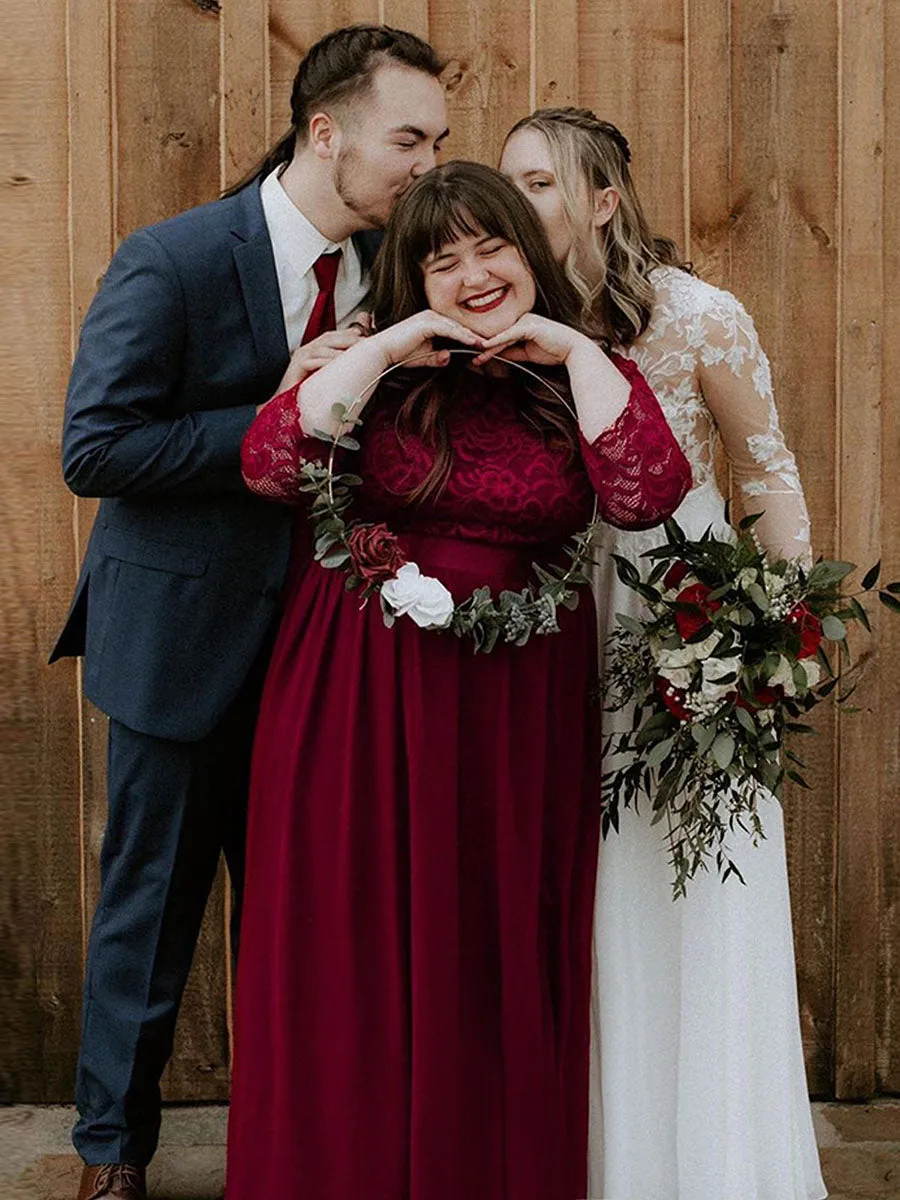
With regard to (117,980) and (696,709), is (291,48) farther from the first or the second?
(117,980)

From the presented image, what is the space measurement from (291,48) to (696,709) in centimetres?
166

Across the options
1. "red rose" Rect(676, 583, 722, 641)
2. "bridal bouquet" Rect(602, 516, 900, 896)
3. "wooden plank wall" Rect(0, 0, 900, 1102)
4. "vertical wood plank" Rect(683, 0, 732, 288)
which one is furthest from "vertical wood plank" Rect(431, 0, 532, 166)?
"red rose" Rect(676, 583, 722, 641)

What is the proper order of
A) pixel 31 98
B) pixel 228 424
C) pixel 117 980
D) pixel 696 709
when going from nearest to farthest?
pixel 696 709 < pixel 228 424 < pixel 117 980 < pixel 31 98

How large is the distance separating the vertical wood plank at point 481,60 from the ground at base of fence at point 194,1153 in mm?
2106

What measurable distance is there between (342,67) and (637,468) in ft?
3.28

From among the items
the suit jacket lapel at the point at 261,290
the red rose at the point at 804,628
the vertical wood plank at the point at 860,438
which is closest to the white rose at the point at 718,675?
the red rose at the point at 804,628

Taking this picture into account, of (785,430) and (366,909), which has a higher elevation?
(785,430)

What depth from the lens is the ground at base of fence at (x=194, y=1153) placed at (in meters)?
3.25

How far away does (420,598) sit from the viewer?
2.49 m

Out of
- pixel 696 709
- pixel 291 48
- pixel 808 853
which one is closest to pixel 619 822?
pixel 696 709

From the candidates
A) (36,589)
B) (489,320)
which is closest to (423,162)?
(489,320)

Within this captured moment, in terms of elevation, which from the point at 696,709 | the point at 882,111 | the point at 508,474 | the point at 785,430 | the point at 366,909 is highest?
the point at 882,111

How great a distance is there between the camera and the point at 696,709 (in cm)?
259

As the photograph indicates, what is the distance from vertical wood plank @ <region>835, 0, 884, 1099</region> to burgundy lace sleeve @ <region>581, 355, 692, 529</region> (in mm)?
1014
